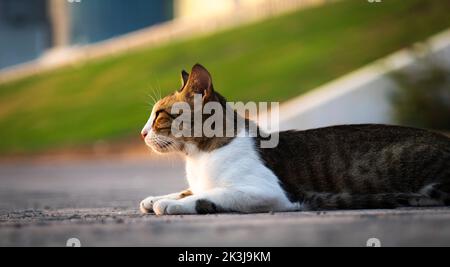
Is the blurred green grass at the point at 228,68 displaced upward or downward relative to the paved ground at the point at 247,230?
upward

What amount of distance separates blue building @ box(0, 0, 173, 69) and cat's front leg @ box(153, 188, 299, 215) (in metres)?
23.4

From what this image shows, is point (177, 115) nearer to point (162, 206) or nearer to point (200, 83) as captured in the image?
point (200, 83)

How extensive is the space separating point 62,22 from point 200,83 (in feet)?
101

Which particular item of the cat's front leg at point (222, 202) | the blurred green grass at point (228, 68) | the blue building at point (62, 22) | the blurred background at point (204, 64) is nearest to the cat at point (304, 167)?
the cat's front leg at point (222, 202)

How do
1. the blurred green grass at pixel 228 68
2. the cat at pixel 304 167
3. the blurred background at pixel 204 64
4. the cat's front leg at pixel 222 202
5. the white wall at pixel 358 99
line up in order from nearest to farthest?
the cat's front leg at pixel 222 202
the cat at pixel 304 167
the white wall at pixel 358 99
the blurred background at pixel 204 64
the blurred green grass at pixel 228 68

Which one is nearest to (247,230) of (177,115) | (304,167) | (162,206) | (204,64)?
(162,206)

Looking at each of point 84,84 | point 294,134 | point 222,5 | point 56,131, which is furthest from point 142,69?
point 294,134

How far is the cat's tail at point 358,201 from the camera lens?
185 inches

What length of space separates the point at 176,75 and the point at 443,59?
1062 cm

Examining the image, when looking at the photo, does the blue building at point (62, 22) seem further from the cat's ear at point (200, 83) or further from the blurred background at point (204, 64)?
the cat's ear at point (200, 83)

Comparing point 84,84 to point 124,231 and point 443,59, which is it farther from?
point 124,231

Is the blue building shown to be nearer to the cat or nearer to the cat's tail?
the cat

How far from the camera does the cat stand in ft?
14.9

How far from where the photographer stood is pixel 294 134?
5.10 meters
